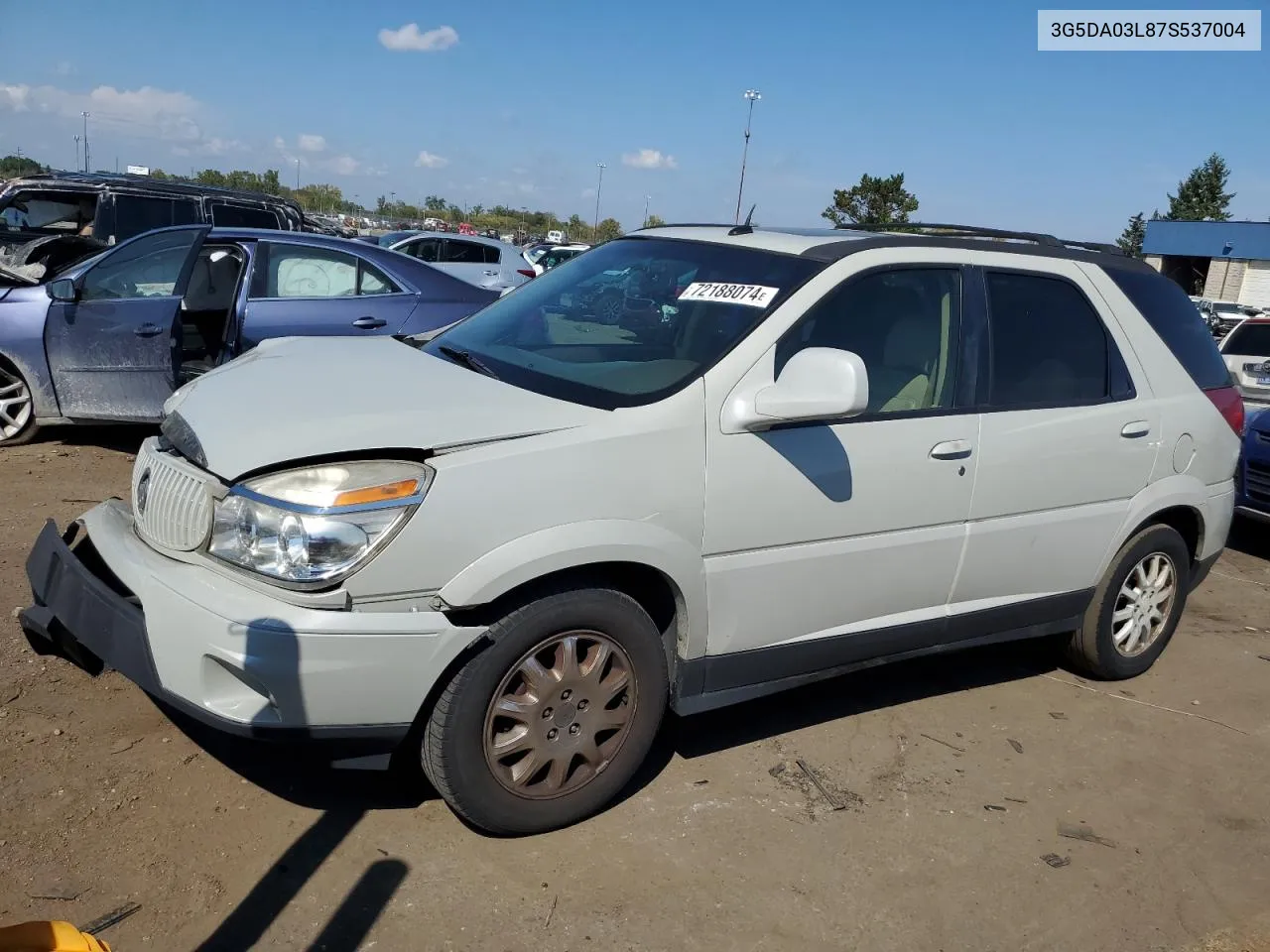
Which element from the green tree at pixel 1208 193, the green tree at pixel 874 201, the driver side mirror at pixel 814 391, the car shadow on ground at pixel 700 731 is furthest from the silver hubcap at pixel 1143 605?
the green tree at pixel 1208 193

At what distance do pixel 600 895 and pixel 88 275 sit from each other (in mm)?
5869

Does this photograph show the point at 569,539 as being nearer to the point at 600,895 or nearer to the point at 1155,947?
the point at 600,895

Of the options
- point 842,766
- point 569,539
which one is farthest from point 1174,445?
point 569,539

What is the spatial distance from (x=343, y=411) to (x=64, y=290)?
4790mm

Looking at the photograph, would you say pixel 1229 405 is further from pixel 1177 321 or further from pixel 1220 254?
pixel 1220 254

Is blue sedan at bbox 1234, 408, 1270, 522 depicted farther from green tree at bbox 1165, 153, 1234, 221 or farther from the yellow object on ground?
green tree at bbox 1165, 153, 1234, 221

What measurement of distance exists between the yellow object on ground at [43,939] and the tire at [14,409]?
20.4ft

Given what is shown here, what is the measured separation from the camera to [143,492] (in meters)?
3.17

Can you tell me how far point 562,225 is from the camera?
8150cm

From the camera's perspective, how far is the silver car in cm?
1612

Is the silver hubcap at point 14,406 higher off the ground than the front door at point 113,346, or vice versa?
the front door at point 113,346

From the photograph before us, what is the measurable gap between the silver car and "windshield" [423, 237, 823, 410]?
1122cm

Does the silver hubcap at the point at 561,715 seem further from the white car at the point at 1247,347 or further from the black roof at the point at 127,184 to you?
the black roof at the point at 127,184

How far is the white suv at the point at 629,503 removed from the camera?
274 cm
